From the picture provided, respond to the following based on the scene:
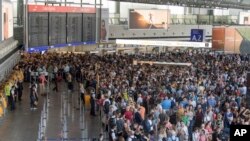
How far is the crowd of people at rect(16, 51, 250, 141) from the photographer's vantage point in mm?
12984

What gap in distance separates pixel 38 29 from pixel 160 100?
14257mm

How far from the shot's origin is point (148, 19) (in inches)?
1607

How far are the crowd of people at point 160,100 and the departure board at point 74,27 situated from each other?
541 cm

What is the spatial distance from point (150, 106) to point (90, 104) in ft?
9.47

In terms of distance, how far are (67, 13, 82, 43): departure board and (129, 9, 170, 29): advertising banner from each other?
7.35 m

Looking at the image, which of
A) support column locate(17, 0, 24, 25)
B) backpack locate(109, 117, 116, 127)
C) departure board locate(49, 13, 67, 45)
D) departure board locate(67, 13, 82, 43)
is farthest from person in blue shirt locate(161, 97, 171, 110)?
departure board locate(67, 13, 82, 43)

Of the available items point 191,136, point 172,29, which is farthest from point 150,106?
point 172,29

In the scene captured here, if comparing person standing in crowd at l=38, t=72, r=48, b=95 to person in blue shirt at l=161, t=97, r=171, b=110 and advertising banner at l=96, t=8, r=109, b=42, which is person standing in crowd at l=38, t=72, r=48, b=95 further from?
advertising banner at l=96, t=8, r=109, b=42

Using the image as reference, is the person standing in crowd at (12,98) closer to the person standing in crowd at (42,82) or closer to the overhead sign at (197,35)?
the person standing in crowd at (42,82)

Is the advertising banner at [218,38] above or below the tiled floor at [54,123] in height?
above

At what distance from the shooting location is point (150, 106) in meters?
17.1

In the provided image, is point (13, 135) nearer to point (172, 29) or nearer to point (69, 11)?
point (69, 11)

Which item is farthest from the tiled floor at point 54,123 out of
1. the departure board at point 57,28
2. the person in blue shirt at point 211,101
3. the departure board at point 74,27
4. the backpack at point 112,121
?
the departure board at point 74,27

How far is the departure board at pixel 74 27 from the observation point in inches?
1281
